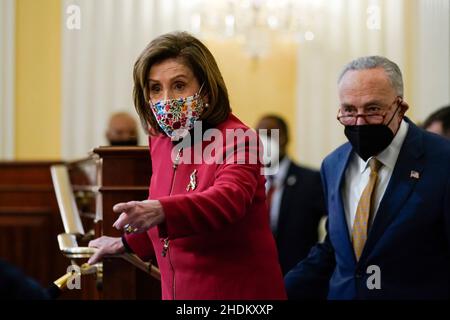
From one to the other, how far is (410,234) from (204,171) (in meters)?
0.74

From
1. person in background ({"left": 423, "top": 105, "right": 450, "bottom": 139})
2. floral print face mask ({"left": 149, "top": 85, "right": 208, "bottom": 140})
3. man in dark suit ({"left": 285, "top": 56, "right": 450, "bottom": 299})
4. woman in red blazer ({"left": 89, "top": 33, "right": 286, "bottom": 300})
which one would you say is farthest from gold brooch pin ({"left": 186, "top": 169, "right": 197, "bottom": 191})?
person in background ({"left": 423, "top": 105, "right": 450, "bottom": 139})

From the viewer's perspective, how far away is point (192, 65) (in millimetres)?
2068

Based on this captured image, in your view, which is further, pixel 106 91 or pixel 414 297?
pixel 106 91

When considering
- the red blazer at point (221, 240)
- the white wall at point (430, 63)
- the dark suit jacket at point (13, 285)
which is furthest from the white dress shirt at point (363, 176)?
the white wall at point (430, 63)

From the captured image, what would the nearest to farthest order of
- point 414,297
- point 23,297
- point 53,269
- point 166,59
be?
point 23,297 < point 166,59 < point 414,297 < point 53,269

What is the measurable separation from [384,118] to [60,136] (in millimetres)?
5201

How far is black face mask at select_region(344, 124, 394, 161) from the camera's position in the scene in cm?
237

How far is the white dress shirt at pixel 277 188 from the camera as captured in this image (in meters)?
4.70

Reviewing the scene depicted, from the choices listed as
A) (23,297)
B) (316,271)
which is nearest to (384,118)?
(316,271)

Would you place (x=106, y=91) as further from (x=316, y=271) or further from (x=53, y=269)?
(x=316, y=271)

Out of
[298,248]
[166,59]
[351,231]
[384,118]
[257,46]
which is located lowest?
[298,248]

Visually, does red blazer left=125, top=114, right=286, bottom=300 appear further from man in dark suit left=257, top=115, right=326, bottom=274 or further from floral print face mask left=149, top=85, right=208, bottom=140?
man in dark suit left=257, top=115, right=326, bottom=274

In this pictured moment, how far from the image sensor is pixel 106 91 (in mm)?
6801

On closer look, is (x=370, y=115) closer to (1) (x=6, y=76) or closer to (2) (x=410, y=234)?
(2) (x=410, y=234)
